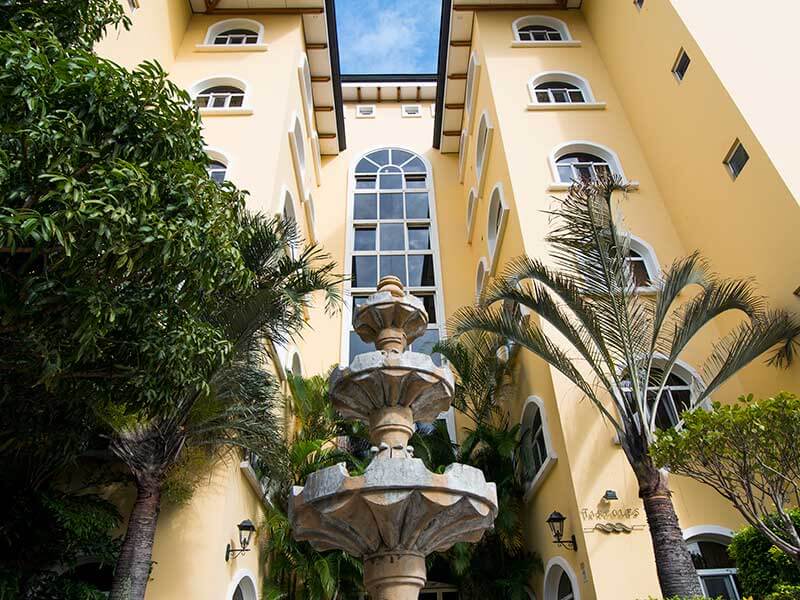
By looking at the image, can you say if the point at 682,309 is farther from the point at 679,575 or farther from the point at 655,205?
the point at 679,575

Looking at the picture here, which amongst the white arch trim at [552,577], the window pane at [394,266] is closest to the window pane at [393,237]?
the window pane at [394,266]

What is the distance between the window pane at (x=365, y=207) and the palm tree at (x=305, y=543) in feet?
31.1

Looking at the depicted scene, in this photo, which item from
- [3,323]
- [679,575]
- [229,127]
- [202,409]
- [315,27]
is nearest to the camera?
[3,323]

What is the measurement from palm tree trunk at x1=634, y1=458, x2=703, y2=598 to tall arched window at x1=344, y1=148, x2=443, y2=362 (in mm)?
9877

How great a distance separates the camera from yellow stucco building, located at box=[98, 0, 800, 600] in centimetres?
1002

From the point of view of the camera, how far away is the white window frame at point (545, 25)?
18.5 m

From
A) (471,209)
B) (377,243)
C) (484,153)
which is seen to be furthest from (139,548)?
(471,209)

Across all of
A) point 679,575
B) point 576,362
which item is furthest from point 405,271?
point 679,575

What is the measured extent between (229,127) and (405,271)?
7.06m

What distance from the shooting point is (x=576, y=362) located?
450 inches

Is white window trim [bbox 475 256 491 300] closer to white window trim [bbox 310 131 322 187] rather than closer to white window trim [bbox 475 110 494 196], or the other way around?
white window trim [bbox 475 110 494 196]

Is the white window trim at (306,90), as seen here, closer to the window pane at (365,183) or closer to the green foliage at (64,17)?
the window pane at (365,183)

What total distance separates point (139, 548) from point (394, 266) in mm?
13608

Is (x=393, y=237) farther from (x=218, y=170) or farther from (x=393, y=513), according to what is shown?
(x=393, y=513)
